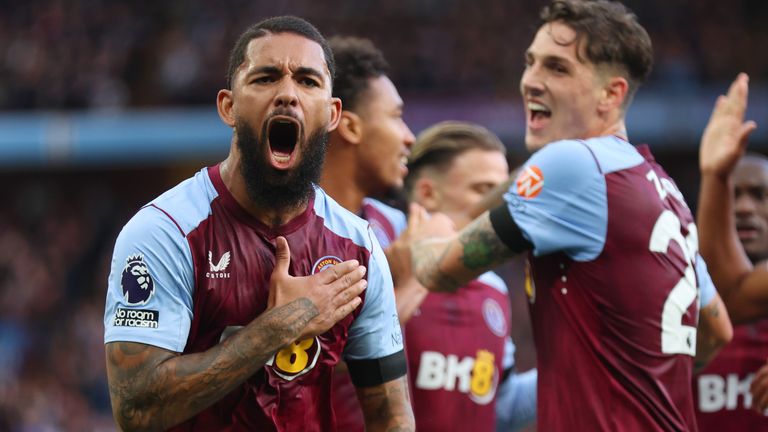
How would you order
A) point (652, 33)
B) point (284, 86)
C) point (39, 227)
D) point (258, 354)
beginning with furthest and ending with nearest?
point (39, 227) < point (652, 33) < point (284, 86) < point (258, 354)

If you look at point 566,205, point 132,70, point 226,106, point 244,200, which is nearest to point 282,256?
point 244,200

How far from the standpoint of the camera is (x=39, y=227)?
20.7 m

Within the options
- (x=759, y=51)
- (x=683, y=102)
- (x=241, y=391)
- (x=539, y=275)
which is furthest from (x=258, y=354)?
(x=759, y=51)

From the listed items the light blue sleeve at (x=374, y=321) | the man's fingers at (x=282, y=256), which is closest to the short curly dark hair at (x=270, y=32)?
the man's fingers at (x=282, y=256)

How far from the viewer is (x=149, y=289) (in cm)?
331

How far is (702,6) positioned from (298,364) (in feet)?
57.4

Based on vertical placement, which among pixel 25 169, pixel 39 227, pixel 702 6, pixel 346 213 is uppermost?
pixel 702 6

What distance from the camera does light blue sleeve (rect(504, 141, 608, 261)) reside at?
404cm

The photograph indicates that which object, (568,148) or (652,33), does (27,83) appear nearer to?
(652,33)

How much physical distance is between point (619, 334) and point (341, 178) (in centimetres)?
170

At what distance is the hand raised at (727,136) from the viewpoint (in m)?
4.88

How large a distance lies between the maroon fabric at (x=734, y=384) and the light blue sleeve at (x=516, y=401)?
106cm

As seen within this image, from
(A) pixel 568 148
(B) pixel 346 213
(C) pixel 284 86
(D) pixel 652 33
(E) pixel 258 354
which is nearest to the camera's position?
(E) pixel 258 354

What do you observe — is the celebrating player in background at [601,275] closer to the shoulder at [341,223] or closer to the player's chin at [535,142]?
the player's chin at [535,142]
